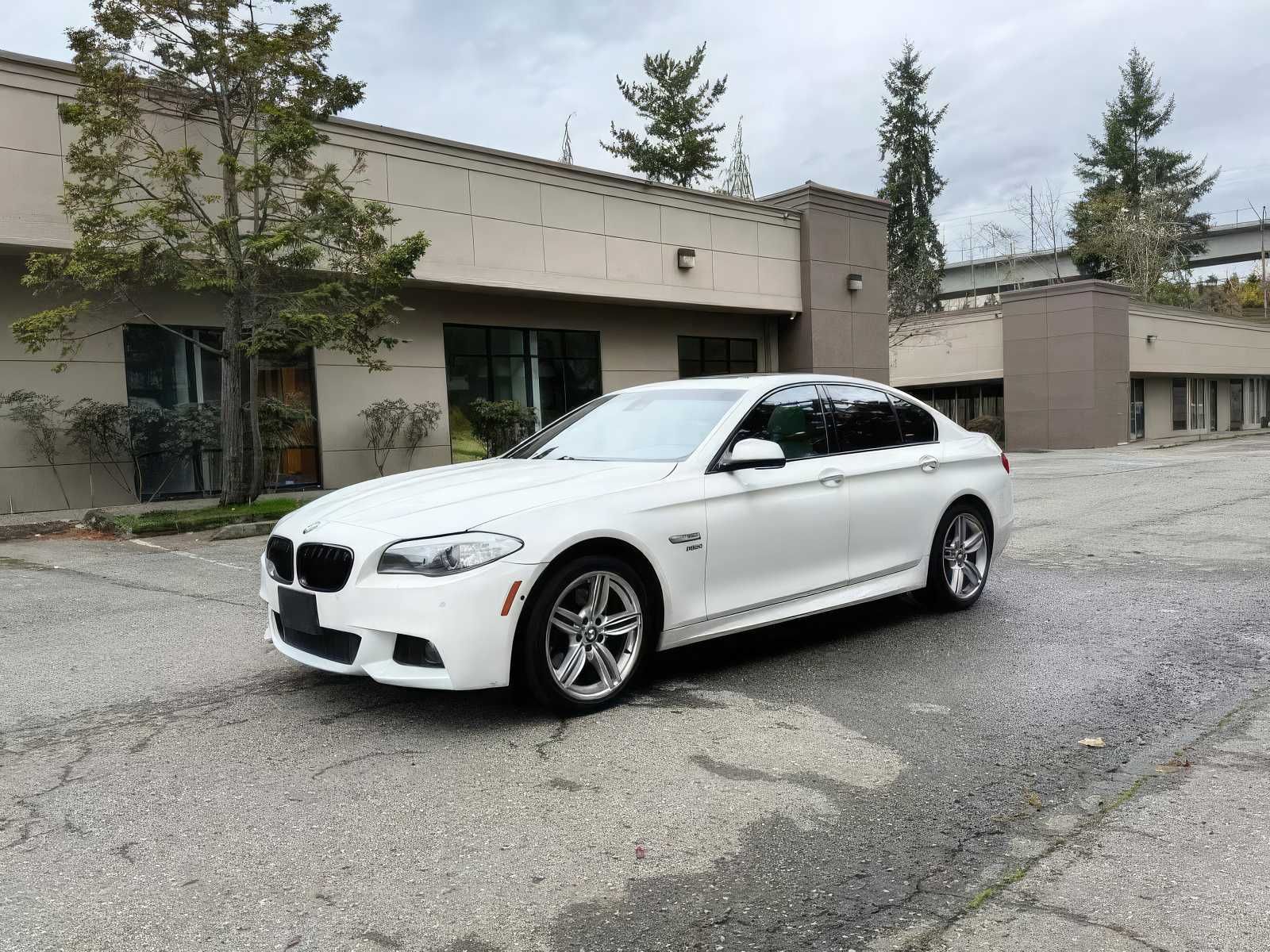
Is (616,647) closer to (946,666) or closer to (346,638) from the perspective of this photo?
(346,638)

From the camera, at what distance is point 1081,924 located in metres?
2.74

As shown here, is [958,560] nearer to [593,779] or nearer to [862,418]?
[862,418]

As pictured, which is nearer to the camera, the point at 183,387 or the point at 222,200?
the point at 222,200

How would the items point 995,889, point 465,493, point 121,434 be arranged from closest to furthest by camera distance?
point 995,889, point 465,493, point 121,434

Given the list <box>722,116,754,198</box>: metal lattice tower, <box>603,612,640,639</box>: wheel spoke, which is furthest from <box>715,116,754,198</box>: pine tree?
<box>603,612,640,639</box>: wheel spoke

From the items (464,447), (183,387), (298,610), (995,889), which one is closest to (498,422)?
(464,447)

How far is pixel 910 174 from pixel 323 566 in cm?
4798

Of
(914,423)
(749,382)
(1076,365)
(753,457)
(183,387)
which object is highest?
(1076,365)

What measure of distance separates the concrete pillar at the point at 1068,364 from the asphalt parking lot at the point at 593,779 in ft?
97.7

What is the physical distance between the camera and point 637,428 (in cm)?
570

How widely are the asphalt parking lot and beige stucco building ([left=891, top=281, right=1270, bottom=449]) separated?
98.3ft

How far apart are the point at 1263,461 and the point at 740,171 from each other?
18.9 metres

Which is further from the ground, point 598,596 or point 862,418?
point 862,418

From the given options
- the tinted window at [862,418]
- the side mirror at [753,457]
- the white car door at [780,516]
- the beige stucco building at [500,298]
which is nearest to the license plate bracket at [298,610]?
the white car door at [780,516]
